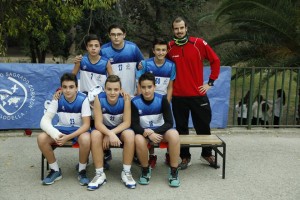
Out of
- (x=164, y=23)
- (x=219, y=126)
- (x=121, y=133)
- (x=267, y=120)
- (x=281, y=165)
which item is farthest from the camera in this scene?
(x=164, y=23)

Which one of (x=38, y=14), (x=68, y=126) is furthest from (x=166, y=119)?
(x=38, y=14)

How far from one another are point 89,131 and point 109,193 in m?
0.80

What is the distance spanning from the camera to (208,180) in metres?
4.82

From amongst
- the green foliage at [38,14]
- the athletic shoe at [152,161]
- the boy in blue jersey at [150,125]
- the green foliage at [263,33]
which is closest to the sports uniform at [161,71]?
the boy in blue jersey at [150,125]

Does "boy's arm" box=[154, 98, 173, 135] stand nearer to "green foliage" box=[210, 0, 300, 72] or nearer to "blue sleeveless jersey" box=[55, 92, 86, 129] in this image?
"blue sleeveless jersey" box=[55, 92, 86, 129]

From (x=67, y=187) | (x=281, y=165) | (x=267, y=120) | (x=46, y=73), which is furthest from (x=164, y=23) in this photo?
(x=67, y=187)

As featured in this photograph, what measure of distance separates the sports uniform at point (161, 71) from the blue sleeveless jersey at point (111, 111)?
548mm

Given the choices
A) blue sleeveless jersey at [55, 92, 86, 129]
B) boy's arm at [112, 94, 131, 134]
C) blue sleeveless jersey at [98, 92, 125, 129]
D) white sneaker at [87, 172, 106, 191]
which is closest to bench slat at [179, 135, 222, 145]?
boy's arm at [112, 94, 131, 134]

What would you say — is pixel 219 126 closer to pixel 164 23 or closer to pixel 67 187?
pixel 67 187

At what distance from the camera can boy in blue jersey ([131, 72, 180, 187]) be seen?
4527 mm

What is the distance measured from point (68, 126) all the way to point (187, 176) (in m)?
1.66

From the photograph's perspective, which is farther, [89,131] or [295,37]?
[295,37]

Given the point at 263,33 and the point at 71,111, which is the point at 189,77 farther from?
the point at 263,33

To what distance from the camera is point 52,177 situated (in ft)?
15.1
